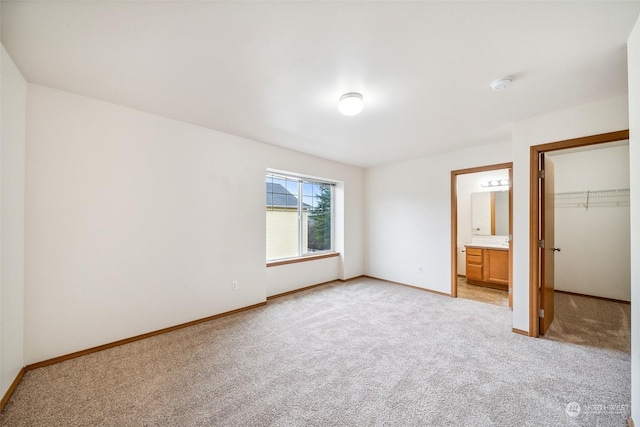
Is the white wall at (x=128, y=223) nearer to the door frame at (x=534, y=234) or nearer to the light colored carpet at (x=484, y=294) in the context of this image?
the door frame at (x=534, y=234)

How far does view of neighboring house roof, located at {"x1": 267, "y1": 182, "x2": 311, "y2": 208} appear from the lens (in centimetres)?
421

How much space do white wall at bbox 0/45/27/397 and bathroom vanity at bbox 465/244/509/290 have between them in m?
6.12

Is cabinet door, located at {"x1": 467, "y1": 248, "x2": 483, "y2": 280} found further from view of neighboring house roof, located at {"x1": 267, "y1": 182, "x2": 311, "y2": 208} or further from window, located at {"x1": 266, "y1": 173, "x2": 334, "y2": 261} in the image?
view of neighboring house roof, located at {"x1": 267, "y1": 182, "x2": 311, "y2": 208}

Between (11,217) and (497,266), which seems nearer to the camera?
(11,217)

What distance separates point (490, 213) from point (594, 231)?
1493mm

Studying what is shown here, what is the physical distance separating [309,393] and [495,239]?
5.01 metres

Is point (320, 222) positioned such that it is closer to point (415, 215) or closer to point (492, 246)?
point (415, 215)

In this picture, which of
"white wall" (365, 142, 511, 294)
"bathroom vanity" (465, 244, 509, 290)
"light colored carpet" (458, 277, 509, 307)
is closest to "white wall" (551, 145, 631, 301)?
"bathroom vanity" (465, 244, 509, 290)

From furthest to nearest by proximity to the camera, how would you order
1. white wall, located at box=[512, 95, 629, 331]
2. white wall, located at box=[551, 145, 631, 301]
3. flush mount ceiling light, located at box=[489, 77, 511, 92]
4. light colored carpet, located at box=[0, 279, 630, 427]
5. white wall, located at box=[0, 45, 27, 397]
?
white wall, located at box=[551, 145, 631, 301] → white wall, located at box=[512, 95, 629, 331] → flush mount ceiling light, located at box=[489, 77, 511, 92] → white wall, located at box=[0, 45, 27, 397] → light colored carpet, located at box=[0, 279, 630, 427]

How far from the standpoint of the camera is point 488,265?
4715mm

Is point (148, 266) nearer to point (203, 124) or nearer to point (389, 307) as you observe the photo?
point (203, 124)

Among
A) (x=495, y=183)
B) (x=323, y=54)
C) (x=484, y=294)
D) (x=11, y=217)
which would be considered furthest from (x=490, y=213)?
(x=11, y=217)

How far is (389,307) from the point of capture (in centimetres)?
365

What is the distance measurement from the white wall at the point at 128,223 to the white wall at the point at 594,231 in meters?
5.16
